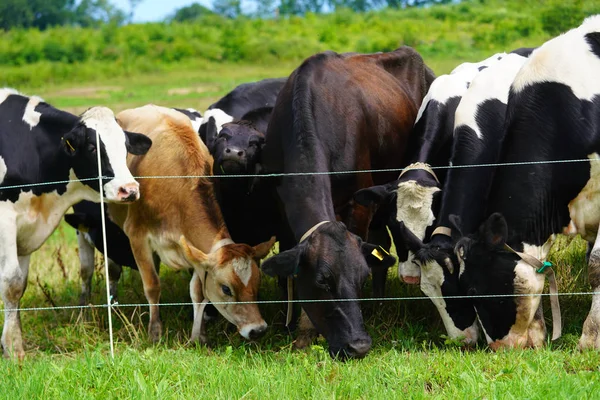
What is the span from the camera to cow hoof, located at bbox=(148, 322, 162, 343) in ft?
26.5

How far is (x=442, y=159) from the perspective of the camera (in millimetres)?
8492

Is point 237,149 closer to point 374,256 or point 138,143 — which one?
point 138,143

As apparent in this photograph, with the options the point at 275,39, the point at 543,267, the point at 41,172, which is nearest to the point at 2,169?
the point at 41,172

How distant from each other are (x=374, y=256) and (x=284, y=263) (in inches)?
32.0

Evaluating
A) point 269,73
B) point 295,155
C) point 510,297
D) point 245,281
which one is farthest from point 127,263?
point 269,73

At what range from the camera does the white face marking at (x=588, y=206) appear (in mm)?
6910

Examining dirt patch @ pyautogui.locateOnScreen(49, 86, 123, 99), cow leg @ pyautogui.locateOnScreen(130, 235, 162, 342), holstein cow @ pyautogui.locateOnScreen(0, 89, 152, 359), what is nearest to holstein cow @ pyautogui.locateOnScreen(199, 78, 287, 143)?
holstein cow @ pyautogui.locateOnScreen(0, 89, 152, 359)

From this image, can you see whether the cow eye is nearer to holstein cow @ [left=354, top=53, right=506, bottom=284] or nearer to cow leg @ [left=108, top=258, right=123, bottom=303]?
holstein cow @ [left=354, top=53, right=506, bottom=284]

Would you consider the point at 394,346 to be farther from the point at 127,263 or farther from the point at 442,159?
the point at 127,263

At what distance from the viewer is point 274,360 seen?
6789 millimetres

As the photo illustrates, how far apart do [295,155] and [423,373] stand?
7.76 feet

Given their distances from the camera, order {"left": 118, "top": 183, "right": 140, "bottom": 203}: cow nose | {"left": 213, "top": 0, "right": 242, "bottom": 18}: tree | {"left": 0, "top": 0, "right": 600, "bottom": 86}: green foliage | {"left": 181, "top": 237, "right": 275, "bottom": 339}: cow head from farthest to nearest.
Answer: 1. {"left": 213, "top": 0, "right": 242, "bottom": 18}: tree
2. {"left": 0, "top": 0, "right": 600, "bottom": 86}: green foliage
3. {"left": 181, "top": 237, "right": 275, "bottom": 339}: cow head
4. {"left": 118, "top": 183, "right": 140, "bottom": 203}: cow nose

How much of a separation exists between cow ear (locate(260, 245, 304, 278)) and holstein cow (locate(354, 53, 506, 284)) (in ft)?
3.81

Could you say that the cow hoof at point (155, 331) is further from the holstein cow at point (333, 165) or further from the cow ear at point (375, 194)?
the cow ear at point (375, 194)
